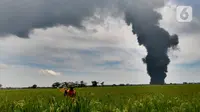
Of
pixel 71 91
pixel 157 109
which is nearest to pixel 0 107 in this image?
pixel 157 109

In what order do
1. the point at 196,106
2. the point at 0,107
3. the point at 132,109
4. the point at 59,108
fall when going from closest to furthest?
the point at 59,108
the point at 132,109
the point at 0,107
the point at 196,106

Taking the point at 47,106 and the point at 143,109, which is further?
the point at 143,109

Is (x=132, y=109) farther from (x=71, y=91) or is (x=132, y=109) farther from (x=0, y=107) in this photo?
(x=71, y=91)

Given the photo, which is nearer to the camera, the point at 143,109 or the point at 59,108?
the point at 59,108

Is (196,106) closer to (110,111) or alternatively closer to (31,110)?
(110,111)

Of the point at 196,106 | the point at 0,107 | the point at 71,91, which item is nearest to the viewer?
the point at 0,107

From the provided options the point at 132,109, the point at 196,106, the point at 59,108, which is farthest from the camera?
the point at 196,106

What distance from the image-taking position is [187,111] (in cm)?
894

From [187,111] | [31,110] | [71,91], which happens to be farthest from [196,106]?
[71,91]

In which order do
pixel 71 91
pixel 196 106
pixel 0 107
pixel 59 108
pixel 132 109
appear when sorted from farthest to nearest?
pixel 71 91 < pixel 196 106 < pixel 0 107 < pixel 132 109 < pixel 59 108

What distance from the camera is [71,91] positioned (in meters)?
26.1

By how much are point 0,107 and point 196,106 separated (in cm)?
484

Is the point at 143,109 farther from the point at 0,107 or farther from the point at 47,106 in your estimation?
the point at 0,107

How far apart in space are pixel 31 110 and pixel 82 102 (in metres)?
1.10
